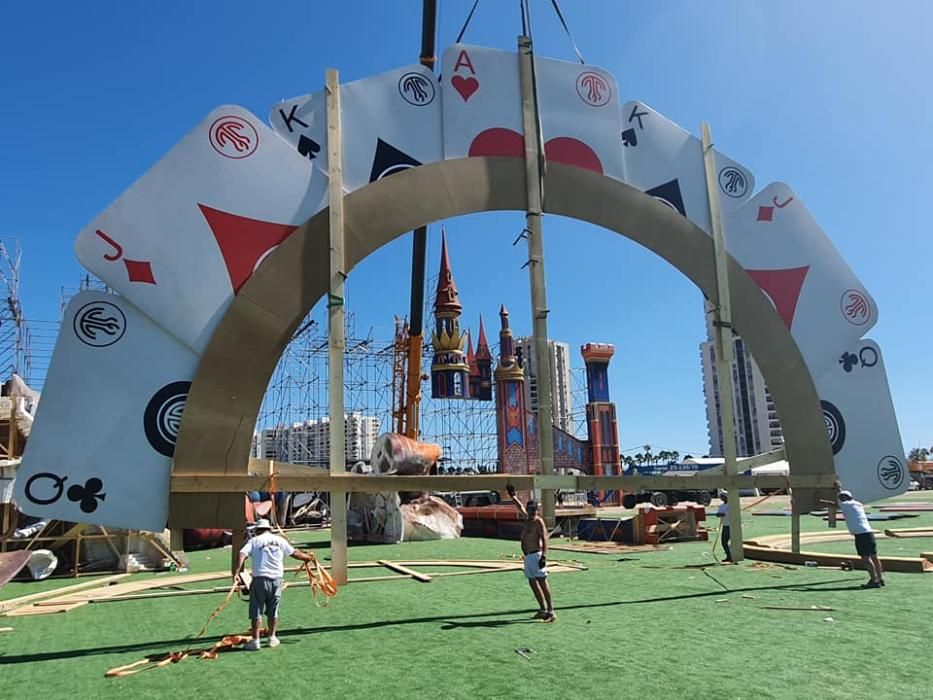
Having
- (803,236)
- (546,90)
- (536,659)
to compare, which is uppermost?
(546,90)

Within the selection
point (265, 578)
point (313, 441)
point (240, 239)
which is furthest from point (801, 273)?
point (313, 441)

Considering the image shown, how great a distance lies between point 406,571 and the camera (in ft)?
38.7

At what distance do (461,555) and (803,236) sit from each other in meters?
9.64

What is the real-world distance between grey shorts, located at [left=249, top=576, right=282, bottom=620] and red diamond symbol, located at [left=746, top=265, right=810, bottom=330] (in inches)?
284

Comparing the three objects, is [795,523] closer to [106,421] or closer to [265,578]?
[265,578]

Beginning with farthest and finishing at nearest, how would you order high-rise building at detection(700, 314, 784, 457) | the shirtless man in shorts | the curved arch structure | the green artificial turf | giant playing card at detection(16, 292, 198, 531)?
high-rise building at detection(700, 314, 784, 457), the shirtless man in shorts, the curved arch structure, giant playing card at detection(16, 292, 198, 531), the green artificial turf

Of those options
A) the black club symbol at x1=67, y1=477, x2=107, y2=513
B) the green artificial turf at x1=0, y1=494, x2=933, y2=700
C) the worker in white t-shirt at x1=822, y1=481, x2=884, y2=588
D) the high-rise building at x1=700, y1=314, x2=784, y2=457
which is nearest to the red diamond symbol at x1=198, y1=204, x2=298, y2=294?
the black club symbol at x1=67, y1=477, x2=107, y2=513

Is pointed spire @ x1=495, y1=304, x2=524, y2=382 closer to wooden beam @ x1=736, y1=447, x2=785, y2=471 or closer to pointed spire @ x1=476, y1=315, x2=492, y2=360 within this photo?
pointed spire @ x1=476, y1=315, x2=492, y2=360

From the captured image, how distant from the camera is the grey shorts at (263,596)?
656 cm

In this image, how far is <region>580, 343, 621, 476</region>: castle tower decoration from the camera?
38.0 metres

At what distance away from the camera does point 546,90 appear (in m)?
8.97

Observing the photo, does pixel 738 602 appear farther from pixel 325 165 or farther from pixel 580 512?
pixel 580 512

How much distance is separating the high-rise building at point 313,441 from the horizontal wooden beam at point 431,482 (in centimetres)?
3226

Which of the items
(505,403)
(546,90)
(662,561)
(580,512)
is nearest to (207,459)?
(546,90)
